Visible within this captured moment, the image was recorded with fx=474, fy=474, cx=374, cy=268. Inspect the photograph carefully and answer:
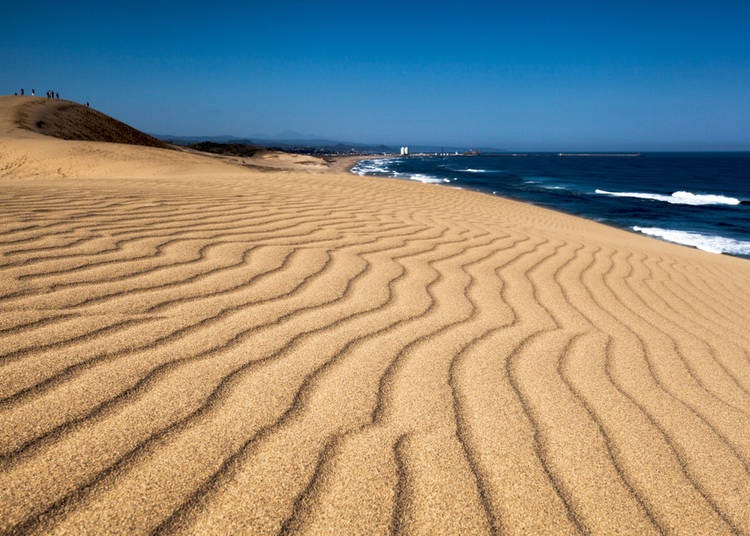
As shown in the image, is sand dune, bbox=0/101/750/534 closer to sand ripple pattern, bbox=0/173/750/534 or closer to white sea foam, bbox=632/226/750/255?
sand ripple pattern, bbox=0/173/750/534

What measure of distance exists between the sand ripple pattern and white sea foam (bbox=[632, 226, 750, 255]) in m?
8.05

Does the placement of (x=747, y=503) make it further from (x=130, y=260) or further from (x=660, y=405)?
(x=130, y=260)

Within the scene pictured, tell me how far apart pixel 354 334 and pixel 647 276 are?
3247 mm

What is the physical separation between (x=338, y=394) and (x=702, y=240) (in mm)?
12215

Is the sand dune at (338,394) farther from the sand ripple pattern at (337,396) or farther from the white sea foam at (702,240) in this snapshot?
the white sea foam at (702,240)

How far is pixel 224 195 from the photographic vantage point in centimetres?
531

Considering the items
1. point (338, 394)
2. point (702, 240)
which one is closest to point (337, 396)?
point (338, 394)

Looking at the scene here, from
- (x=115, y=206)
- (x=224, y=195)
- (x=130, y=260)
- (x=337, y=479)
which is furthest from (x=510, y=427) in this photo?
(x=224, y=195)

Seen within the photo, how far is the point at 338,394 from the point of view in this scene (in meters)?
1.55

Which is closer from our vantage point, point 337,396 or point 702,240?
point 337,396

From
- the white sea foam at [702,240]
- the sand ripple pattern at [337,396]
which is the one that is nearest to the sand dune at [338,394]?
the sand ripple pattern at [337,396]

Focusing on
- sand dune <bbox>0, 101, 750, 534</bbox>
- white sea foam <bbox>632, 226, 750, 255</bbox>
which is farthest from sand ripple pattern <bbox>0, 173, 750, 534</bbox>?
white sea foam <bbox>632, 226, 750, 255</bbox>

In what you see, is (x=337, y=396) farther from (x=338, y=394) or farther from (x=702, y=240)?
(x=702, y=240)

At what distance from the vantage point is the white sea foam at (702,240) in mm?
9844
